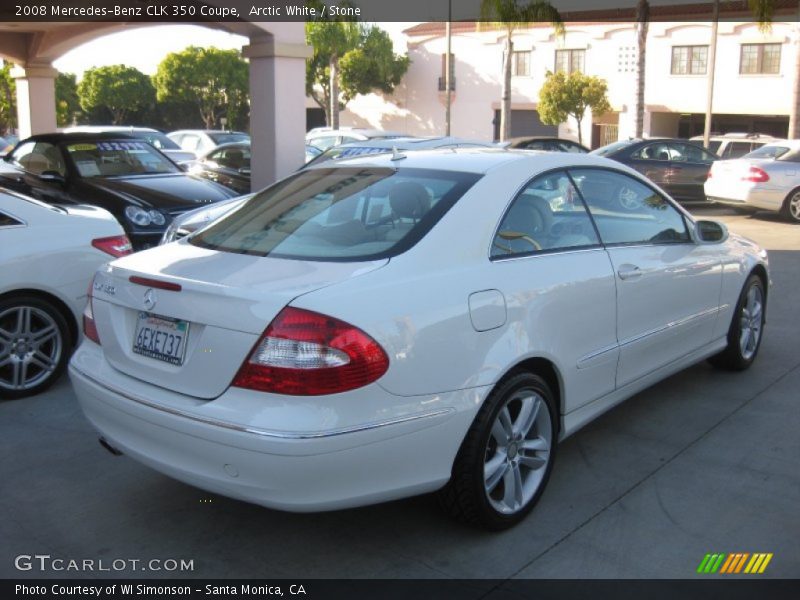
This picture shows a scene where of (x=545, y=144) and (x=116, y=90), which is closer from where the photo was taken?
(x=545, y=144)

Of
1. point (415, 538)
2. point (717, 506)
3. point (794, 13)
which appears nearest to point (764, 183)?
point (717, 506)

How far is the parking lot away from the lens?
347 cm

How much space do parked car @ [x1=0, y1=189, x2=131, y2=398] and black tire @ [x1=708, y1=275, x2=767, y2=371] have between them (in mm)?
4242

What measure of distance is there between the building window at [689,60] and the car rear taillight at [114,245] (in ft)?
124

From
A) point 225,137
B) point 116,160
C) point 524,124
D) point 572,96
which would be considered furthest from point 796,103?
point 524,124

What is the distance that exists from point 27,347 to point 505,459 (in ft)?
11.0

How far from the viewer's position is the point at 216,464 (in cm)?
311

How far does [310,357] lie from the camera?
9.90ft

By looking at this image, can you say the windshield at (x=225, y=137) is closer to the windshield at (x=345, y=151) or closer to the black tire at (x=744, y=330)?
the windshield at (x=345, y=151)

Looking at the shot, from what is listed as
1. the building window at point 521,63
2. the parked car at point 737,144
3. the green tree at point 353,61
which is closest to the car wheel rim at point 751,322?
the parked car at point 737,144

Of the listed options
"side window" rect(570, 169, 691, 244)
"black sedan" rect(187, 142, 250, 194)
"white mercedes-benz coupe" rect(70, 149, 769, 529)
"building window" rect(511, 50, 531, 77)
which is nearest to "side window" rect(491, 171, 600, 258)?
"white mercedes-benz coupe" rect(70, 149, 769, 529)

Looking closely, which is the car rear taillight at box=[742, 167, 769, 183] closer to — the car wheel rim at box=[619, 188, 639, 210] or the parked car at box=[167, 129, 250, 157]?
the car wheel rim at box=[619, 188, 639, 210]

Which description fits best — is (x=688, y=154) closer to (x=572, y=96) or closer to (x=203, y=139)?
(x=203, y=139)

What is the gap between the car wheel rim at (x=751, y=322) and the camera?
5840 mm
